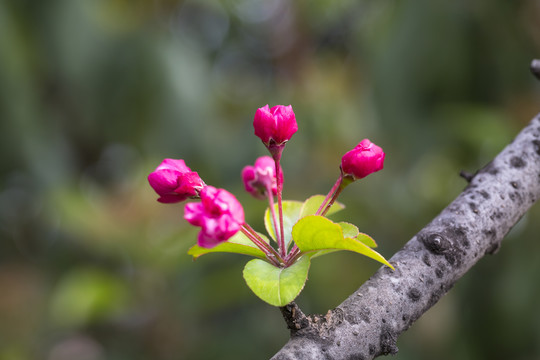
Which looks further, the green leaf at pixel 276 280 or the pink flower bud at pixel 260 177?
the pink flower bud at pixel 260 177

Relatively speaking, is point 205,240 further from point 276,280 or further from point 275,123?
point 275,123

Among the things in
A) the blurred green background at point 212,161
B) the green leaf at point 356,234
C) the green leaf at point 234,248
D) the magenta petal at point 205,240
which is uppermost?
the blurred green background at point 212,161

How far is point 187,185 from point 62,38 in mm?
1788

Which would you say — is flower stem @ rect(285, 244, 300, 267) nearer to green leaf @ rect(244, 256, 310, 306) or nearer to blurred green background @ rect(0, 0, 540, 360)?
green leaf @ rect(244, 256, 310, 306)

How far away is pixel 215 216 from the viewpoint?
551 mm

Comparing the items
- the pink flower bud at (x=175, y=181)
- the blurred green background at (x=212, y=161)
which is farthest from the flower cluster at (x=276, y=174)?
the blurred green background at (x=212, y=161)

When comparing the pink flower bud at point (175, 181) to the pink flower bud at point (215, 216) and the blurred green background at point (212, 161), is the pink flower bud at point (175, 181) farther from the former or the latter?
the blurred green background at point (212, 161)

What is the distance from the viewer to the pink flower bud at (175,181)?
630 mm

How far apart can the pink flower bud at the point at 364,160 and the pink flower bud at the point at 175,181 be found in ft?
0.59

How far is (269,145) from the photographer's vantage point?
0.67 m

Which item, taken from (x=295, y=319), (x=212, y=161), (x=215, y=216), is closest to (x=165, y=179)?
(x=215, y=216)

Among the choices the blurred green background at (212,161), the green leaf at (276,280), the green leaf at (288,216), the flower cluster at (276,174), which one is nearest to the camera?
the green leaf at (276,280)

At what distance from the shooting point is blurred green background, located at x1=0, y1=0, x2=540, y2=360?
1881 millimetres

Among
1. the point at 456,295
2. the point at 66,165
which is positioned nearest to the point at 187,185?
the point at 456,295
